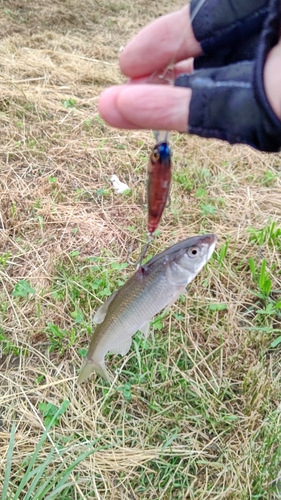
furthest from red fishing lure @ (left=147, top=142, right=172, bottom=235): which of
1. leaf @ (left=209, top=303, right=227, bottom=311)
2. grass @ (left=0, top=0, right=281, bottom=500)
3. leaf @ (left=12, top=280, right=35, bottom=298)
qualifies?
leaf @ (left=12, top=280, right=35, bottom=298)

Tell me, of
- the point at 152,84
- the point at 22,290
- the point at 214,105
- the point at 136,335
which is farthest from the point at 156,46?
the point at 22,290

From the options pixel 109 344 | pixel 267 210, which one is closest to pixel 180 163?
pixel 267 210

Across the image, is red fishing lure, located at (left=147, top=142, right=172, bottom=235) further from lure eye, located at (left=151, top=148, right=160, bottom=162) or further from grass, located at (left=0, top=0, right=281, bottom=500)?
grass, located at (left=0, top=0, right=281, bottom=500)

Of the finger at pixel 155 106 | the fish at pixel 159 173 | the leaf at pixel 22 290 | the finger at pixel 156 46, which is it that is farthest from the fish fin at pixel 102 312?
the leaf at pixel 22 290

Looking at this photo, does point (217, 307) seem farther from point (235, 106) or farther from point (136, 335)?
point (235, 106)

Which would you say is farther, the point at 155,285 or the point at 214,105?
the point at 155,285

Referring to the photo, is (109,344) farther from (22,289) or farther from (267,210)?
(267,210)

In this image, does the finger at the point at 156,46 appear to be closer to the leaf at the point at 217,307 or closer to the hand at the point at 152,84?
the hand at the point at 152,84
